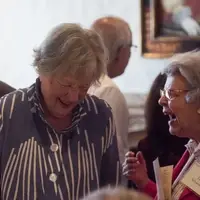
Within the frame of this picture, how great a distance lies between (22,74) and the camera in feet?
17.4

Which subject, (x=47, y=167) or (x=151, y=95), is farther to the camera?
(x=151, y=95)

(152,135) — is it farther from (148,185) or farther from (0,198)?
(0,198)

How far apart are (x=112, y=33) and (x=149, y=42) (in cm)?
163

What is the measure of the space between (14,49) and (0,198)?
11.8 feet

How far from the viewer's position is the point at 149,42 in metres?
4.42

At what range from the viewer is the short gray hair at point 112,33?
2.82m

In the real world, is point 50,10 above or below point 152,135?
above

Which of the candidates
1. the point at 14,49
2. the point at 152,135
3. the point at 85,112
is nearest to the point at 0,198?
the point at 85,112

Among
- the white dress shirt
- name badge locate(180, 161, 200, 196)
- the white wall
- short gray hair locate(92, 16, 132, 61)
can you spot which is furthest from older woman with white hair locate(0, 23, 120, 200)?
the white wall

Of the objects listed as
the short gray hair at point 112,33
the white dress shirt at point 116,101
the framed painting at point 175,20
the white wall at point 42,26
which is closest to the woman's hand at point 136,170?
the white dress shirt at point 116,101

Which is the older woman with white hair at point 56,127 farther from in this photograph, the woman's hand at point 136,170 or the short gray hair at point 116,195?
→ the short gray hair at point 116,195

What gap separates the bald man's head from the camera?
2.83 metres

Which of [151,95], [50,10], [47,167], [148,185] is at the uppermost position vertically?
[50,10]

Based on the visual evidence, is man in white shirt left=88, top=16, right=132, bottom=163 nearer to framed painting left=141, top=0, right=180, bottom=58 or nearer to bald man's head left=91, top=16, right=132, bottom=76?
bald man's head left=91, top=16, right=132, bottom=76
